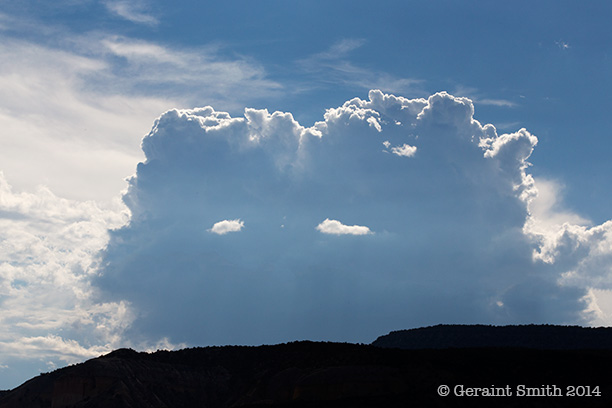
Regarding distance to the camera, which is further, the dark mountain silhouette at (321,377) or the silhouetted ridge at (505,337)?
→ the silhouetted ridge at (505,337)

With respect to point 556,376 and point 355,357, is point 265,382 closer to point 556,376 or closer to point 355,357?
point 355,357

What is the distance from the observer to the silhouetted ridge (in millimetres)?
144125

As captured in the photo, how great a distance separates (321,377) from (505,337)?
74.3 meters

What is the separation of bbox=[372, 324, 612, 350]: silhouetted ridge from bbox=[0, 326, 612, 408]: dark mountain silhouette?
947 millimetres

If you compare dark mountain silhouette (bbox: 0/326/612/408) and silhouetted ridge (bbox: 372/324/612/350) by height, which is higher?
silhouetted ridge (bbox: 372/324/612/350)

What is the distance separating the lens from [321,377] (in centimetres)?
9800

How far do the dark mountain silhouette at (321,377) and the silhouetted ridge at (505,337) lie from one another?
947 millimetres

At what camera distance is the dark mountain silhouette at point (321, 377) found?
88.7 metres

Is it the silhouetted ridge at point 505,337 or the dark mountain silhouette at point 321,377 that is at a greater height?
the silhouetted ridge at point 505,337

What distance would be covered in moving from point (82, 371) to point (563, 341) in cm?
9857

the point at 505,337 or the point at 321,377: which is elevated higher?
the point at 505,337

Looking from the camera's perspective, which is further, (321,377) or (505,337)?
Result: (505,337)

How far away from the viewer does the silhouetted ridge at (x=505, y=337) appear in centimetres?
14412

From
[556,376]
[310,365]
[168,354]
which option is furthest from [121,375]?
[556,376]
